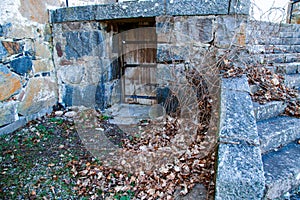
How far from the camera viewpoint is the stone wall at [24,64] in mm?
2238

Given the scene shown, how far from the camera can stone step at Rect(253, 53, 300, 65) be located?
98.6 inches

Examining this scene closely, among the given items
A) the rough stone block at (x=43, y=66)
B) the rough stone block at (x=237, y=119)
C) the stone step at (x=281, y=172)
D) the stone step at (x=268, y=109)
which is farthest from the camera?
the rough stone block at (x=43, y=66)

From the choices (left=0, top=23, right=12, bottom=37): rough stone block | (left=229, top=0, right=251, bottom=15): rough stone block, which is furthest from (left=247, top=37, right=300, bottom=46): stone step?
(left=0, top=23, right=12, bottom=37): rough stone block

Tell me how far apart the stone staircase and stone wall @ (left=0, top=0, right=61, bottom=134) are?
248 cm

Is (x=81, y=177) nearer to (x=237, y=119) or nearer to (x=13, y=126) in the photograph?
(x=13, y=126)

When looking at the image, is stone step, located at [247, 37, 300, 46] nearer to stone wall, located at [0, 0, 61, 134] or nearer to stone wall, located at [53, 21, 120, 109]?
stone wall, located at [53, 21, 120, 109]

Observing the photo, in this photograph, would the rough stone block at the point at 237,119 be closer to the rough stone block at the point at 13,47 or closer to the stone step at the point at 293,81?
the stone step at the point at 293,81

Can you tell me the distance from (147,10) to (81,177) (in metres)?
1.87

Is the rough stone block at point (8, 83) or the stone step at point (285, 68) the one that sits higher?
the stone step at point (285, 68)

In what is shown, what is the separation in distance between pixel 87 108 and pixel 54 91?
1.73 feet

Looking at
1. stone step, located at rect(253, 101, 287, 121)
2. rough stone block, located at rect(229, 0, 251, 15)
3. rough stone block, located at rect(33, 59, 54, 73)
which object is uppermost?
rough stone block, located at rect(229, 0, 251, 15)

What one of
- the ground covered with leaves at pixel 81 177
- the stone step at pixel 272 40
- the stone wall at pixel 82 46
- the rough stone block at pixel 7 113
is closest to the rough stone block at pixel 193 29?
the stone wall at pixel 82 46

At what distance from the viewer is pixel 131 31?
125 inches

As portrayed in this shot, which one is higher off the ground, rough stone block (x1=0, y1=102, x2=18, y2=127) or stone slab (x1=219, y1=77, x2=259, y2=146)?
stone slab (x1=219, y1=77, x2=259, y2=146)
